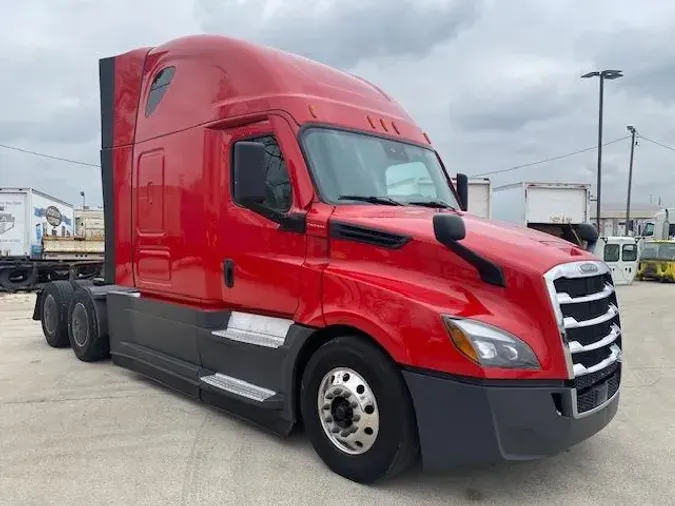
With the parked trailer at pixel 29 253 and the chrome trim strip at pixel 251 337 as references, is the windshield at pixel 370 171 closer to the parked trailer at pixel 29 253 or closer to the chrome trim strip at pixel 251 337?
the chrome trim strip at pixel 251 337

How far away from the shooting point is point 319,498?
146 inches

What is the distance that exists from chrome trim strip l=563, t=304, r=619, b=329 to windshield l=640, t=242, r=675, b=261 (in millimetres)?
24496

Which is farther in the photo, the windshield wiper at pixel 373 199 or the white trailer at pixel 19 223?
the white trailer at pixel 19 223

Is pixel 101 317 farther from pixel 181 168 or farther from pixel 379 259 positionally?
pixel 379 259

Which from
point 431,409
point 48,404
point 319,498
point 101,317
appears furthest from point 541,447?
point 101,317

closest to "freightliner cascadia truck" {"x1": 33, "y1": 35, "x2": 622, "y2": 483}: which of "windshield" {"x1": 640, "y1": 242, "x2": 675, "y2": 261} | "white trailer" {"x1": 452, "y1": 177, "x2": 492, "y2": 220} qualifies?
"white trailer" {"x1": 452, "y1": 177, "x2": 492, "y2": 220}

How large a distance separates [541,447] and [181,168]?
3947 millimetres

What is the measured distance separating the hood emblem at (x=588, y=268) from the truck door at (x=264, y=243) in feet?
6.23

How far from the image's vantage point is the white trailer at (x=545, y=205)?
21469 mm

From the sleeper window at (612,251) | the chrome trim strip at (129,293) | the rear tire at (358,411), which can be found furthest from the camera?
the sleeper window at (612,251)

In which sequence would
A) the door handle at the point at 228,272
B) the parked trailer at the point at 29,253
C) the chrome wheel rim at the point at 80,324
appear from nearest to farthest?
the door handle at the point at 228,272, the chrome wheel rim at the point at 80,324, the parked trailer at the point at 29,253

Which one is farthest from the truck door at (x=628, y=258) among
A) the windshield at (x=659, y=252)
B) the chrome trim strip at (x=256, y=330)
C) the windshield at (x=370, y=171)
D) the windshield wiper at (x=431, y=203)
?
the chrome trim strip at (x=256, y=330)

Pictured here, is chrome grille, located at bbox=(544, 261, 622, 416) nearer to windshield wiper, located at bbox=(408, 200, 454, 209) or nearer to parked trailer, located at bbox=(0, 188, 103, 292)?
windshield wiper, located at bbox=(408, 200, 454, 209)

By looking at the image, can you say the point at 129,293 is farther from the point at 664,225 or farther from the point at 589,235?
the point at 664,225
